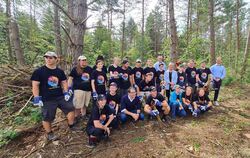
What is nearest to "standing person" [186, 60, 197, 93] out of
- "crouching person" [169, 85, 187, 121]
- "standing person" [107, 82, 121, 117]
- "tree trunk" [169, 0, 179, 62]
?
"tree trunk" [169, 0, 179, 62]

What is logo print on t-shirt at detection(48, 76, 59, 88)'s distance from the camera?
424 cm

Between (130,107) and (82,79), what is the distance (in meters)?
1.55

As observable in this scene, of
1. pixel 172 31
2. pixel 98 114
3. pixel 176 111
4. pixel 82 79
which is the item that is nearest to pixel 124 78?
pixel 82 79

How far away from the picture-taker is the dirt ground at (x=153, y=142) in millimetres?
4090

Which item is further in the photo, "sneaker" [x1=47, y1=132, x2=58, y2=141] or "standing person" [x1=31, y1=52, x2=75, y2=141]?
"sneaker" [x1=47, y1=132, x2=58, y2=141]

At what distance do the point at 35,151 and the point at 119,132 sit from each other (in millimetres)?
2002

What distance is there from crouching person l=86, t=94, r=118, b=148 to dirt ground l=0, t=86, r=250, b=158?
182 mm

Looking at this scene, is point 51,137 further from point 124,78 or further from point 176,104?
point 176,104

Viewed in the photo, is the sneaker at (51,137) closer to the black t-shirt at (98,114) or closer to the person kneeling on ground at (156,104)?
the black t-shirt at (98,114)

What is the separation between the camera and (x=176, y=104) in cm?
608

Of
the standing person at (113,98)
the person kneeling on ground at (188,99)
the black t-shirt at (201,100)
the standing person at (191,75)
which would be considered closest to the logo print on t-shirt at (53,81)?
the standing person at (113,98)

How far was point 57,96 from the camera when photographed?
4.38 m

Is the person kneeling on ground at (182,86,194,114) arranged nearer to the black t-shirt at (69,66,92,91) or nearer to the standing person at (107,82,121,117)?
the standing person at (107,82,121,117)

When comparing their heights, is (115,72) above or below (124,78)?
above
